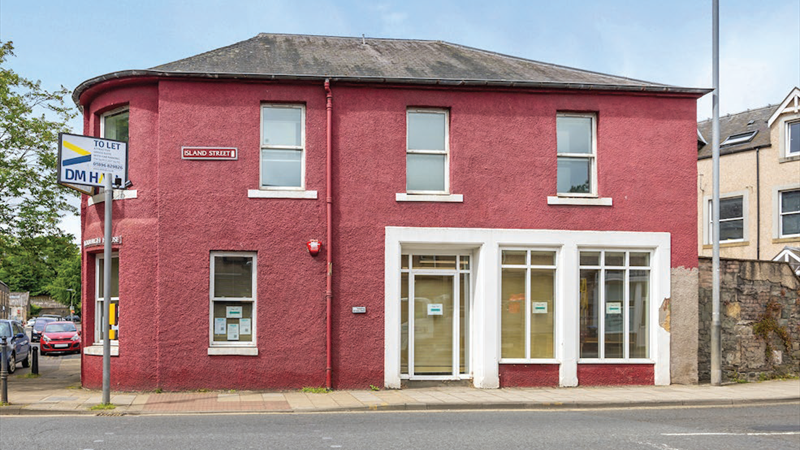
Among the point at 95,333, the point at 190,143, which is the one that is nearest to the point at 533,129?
the point at 190,143

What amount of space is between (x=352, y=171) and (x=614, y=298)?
596 cm

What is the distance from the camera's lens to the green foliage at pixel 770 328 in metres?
18.3

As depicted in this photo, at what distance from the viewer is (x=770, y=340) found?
18.4 metres

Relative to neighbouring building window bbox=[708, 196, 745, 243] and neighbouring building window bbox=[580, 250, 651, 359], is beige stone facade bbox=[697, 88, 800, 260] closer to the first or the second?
neighbouring building window bbox=[708, 196, 745, 243]

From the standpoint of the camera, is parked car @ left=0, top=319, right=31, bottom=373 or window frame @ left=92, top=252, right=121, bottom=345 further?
parked car @ left=0, top=319, right=31, bottom=373

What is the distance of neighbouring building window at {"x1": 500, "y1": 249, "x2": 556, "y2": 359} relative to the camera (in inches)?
654

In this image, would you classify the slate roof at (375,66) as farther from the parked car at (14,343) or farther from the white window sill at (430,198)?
the parked car at (14,343)

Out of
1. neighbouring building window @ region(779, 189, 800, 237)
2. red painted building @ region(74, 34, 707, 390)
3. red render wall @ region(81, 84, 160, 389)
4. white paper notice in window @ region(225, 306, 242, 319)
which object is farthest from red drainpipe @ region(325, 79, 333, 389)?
neighbouring building window @ region(779, 189, 800, 237)

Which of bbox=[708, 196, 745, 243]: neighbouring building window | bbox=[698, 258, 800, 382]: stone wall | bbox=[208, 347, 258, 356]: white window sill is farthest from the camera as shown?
bbox=[708, 196, 745, 243]: neighbouring building window

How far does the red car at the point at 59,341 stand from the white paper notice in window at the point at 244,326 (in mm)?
20581

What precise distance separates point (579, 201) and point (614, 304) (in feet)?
Result: 7.43

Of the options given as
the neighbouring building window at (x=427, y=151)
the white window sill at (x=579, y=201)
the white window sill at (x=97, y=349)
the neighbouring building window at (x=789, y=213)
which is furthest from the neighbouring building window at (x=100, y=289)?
the neighbouring building window at (x=789, y=213)

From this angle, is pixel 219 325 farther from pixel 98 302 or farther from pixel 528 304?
pixel 528 304

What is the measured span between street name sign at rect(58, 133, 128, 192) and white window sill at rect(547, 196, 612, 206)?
324 inches
